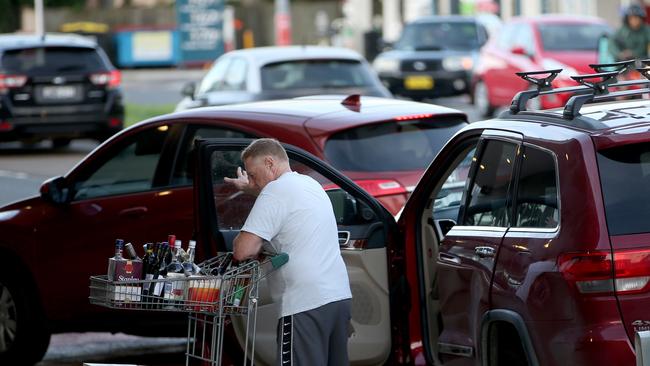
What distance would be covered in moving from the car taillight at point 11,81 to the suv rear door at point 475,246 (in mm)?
14448

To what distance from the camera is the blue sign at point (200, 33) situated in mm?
30281

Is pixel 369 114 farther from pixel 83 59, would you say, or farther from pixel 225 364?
pixel 83 59

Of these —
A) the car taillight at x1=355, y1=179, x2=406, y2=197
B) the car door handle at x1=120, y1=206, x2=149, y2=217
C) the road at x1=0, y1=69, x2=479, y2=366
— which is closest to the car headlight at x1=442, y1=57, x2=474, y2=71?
the road at x1=0, y1=69, x2=479, y2=366

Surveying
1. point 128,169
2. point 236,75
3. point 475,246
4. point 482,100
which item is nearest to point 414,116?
point 128,169

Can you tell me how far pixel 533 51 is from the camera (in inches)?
873

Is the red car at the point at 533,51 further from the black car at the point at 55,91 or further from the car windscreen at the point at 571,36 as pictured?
the black car at the point at 55,91

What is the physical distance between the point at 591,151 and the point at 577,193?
0.18 meters

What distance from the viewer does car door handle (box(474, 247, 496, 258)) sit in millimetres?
6150

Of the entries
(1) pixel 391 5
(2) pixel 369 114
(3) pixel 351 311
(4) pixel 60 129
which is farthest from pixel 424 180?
(1) pixel 391 5

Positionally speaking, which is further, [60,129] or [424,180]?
[60,129]

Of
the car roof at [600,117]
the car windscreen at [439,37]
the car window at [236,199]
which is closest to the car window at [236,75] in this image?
the car window at [236,199]

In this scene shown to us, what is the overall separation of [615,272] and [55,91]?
619 inches

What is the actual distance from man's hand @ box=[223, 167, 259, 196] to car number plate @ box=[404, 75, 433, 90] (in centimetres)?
2163

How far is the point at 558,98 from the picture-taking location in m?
19.7
